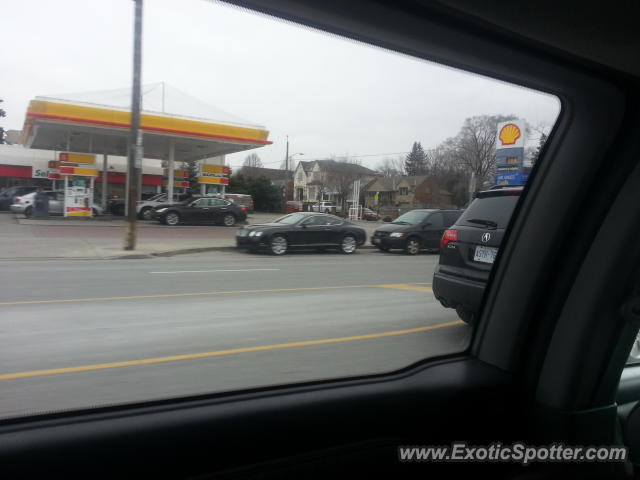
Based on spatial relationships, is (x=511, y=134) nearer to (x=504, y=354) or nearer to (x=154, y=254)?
(x=504, y=354)

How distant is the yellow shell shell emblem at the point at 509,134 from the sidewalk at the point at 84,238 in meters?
2.25

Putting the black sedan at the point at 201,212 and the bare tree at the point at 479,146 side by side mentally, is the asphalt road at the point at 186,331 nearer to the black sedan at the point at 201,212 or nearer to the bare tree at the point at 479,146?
the black sedan at the point at 201,212

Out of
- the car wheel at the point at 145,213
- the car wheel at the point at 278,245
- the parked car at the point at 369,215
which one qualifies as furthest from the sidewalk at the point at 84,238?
the car wheel at the point at 278,245

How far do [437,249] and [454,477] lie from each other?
208 cm

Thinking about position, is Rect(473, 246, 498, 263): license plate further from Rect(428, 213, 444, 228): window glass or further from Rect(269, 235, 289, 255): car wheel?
Rect(269, 235, 289, 255): car wheel

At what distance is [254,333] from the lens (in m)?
3.31

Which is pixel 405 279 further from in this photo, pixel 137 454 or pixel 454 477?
pixel 137 454

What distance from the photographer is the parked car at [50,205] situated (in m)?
4.20

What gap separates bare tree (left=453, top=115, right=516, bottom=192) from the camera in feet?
9.76

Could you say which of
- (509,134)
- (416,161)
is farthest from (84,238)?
(509,134)

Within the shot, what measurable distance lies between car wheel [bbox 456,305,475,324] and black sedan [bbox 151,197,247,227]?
9.08 ft

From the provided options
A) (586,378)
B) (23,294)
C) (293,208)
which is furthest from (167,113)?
(586,378)

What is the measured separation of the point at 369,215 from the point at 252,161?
1.56 meters

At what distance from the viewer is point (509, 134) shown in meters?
2.93
